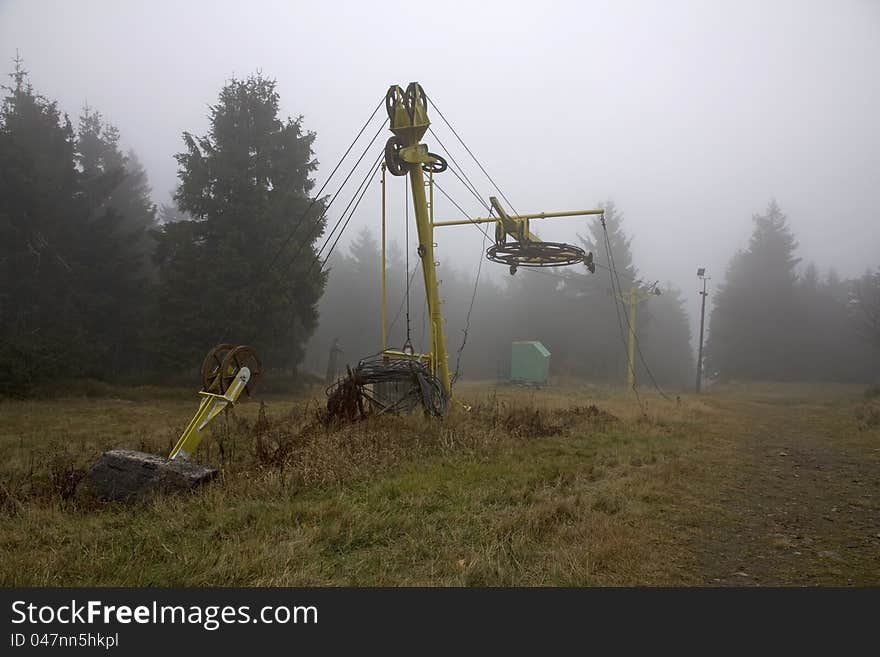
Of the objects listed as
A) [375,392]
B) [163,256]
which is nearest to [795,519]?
[375,392]

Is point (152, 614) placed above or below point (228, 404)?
below

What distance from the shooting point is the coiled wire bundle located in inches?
351

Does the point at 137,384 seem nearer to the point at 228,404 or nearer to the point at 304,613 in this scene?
the point at 228,404

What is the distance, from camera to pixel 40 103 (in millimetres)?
23141

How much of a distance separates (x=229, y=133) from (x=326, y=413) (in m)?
18.0

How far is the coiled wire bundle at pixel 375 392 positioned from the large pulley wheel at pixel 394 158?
13.2ft

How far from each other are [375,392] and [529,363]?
23.6 meters

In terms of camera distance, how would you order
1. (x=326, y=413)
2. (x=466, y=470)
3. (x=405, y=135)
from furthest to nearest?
1. (x=405, y=135)
2. (x=326, y=413)
3. (x=466, y=470)

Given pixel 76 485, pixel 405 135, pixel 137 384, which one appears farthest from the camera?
pixel 137 384

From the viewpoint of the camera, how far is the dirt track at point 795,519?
3.82 metres

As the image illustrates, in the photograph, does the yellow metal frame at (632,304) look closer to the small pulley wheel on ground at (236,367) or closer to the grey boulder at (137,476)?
the small pulley wheel on ground at (236,367)

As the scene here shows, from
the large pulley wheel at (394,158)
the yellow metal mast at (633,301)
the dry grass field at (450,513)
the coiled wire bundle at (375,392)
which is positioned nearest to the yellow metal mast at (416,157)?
the large pulley wheel at (394,158)

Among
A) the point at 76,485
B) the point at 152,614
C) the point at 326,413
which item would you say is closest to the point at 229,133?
the point at 326,413

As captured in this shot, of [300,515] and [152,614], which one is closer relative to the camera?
[152,614]
